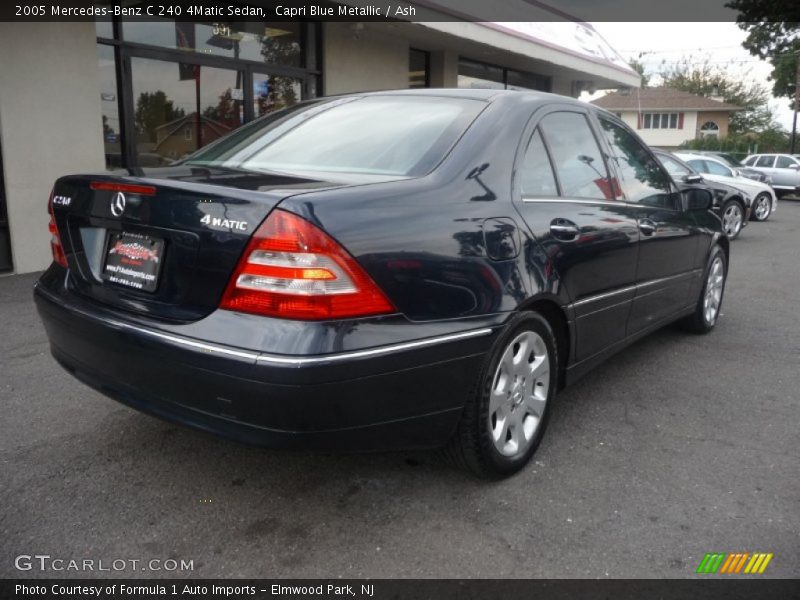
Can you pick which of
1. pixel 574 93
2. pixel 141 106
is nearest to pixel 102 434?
pixel 141 106

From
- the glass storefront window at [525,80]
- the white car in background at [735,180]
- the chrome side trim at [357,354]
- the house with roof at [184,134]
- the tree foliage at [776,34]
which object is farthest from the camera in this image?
the tree foliage at [776,34]

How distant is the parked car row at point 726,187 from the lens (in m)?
11.7

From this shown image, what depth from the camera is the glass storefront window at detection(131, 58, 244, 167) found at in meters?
8.03

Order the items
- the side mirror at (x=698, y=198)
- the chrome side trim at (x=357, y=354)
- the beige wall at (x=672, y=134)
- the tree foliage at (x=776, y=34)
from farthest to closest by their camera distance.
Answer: the beige wall at (x=672, y=134) → the tree foliage at (x=776, y=34) → the side mirror at (x=698, y=198) → the chrome side trim at (x=357, y=354)

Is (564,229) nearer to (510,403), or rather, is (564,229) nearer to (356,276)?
(510,403)

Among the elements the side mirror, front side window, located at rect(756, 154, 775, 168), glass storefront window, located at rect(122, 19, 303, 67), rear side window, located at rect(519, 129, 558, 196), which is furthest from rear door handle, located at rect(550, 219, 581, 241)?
front side window, located at rect(756, 154, 775, 168)

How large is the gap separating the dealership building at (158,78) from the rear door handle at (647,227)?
19.3 ft

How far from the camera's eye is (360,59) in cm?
1112

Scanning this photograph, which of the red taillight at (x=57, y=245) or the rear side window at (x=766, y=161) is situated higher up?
the rear side window at (x=766, y=161)

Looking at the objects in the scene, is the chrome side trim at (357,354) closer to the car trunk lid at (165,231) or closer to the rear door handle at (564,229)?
the car trunk lid at (165,231)

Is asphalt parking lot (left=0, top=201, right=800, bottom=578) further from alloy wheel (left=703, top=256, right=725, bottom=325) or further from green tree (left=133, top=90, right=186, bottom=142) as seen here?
green tree (left=133, top=90, right=186, bottom=142)

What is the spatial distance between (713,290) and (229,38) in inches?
265

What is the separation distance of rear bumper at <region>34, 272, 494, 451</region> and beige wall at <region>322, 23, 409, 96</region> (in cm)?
804

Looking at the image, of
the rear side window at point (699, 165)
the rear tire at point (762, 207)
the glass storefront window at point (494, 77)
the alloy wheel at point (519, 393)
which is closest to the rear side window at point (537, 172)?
the alloy wheel at point (519, 393)
